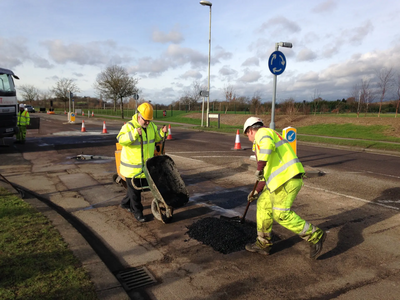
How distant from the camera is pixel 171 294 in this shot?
3033mm

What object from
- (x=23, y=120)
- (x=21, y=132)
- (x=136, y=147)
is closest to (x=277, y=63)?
(x=136, y=147)

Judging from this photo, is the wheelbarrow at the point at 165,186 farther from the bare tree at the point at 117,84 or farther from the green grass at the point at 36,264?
the bare tree at the point at 117,84

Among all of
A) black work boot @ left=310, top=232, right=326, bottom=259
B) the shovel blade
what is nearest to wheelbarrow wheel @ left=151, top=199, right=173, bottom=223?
the shovel blade

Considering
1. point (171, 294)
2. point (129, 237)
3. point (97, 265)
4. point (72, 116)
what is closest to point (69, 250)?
point (97, 265)

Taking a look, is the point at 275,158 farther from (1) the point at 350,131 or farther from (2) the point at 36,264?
(1) the point at 350,131

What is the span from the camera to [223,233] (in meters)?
4.30

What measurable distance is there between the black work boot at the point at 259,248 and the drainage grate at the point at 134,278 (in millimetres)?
1260

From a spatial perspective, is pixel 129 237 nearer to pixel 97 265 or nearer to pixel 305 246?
pixel 97 265

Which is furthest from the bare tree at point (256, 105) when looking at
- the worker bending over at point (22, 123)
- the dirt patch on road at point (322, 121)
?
the worker bending over at point (22, 123)

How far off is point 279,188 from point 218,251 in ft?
3.55

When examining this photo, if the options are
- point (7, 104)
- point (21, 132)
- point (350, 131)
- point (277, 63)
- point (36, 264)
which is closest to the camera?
point (36, 264)

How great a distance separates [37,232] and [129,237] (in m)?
1.15

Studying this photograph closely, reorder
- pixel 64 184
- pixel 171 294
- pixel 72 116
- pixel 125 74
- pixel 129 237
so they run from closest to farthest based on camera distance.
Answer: pixel 171 294 < pixel 129 237 < pixel 64 184 < pixel 72 116 < pixel 125 74

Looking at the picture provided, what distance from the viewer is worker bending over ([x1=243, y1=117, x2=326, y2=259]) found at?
3.68m
